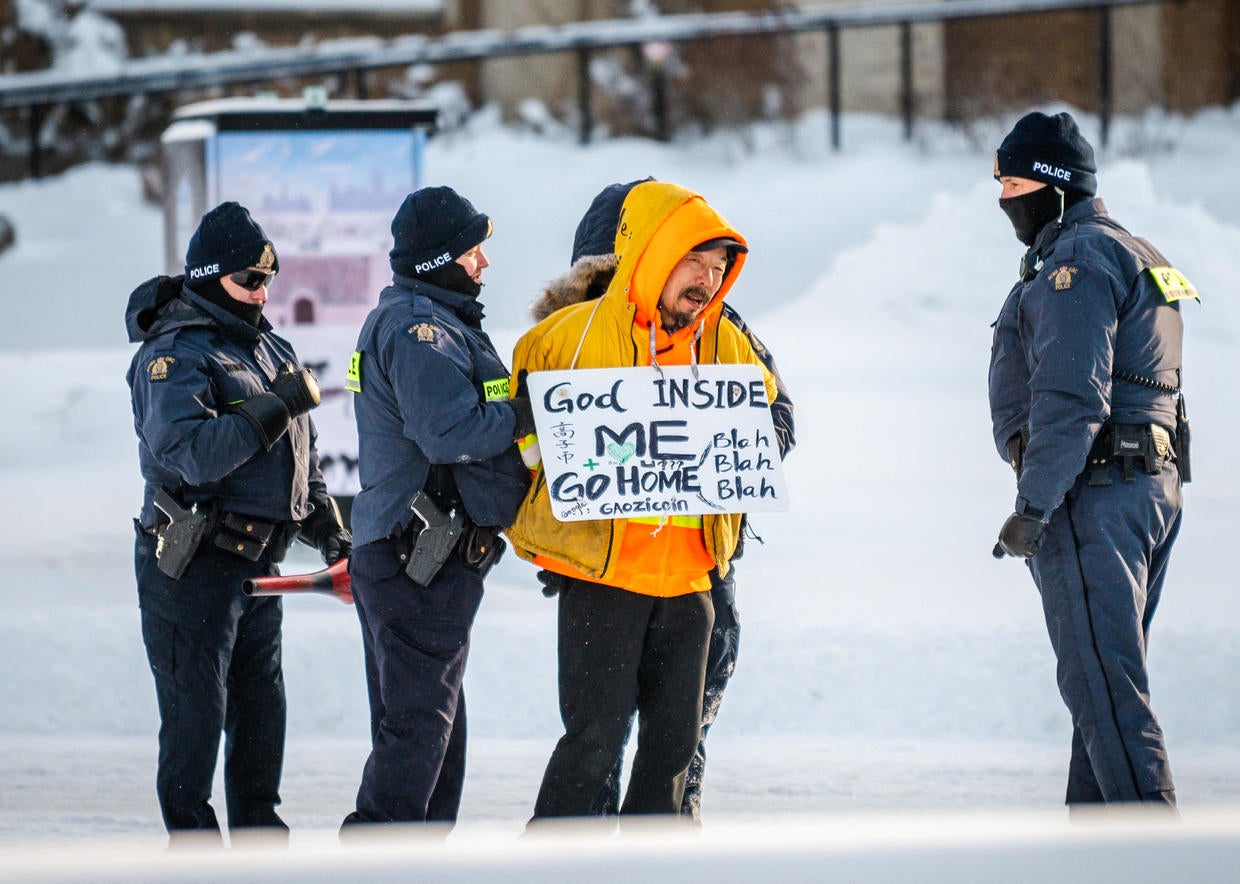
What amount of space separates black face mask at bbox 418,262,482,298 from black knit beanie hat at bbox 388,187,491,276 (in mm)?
12

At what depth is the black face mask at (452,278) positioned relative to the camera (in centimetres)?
402

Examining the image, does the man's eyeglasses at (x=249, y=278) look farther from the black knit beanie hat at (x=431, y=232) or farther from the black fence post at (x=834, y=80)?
the black fence post at (x=834, y=80)

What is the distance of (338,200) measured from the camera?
7.40m

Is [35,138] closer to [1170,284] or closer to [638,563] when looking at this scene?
[638,563]

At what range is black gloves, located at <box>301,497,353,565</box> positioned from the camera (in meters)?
4.43

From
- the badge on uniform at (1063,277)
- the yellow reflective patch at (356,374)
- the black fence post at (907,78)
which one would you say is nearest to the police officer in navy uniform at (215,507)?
the yellow reflective patch at (356,374)

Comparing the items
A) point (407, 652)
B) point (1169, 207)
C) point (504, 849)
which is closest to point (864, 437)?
point (1169, 207)

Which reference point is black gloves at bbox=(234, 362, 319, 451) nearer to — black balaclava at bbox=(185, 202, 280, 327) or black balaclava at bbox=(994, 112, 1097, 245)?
black balaclava at bbox=(185, 202, 280, 327)

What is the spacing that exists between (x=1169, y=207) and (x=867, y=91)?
4869 millimetres

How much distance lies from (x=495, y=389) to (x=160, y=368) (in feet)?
2.79

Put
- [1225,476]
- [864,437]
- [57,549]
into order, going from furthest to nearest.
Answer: [864,437], [1225,476], [57,549]

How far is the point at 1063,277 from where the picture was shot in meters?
4.06

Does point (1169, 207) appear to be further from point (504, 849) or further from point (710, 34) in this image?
point (504, 849)

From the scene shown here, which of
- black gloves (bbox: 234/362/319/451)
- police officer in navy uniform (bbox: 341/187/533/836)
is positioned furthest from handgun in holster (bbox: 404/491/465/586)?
black gloves (bbox: 234/362/319/451)
